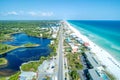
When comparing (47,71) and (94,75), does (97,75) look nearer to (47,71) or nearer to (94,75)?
(94,75)

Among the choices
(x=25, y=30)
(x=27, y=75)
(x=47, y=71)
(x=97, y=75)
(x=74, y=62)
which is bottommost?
(x=74, y=62)

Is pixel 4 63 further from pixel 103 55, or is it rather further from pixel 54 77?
pixel 103 55

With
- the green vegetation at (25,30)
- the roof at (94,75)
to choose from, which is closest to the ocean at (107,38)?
the roof at (94,75)

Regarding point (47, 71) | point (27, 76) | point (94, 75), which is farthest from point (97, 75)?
point (27, 76)

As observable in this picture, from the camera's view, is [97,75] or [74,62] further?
[74,62]

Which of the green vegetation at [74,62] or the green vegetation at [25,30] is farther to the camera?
the green vegetation at [25,30]

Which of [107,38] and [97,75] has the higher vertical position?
[107,38]

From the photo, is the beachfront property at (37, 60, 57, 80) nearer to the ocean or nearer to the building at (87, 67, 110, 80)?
the building at (87, 67, 110, 80)

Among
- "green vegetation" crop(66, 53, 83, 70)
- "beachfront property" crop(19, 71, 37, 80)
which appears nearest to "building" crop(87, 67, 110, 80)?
"green vegetation" crop(66, 53, 83, 70)

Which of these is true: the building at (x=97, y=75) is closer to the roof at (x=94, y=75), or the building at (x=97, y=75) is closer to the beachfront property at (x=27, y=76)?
the roof at (x=94, y=75)

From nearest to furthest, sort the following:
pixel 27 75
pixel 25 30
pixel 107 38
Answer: pixel 27 75
pixel 107 38
pixel 25 30
